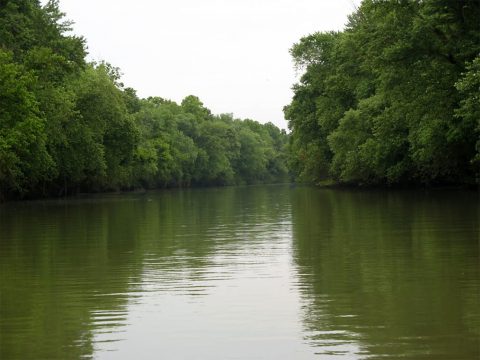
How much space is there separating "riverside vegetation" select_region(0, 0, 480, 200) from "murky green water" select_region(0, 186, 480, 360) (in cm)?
1372

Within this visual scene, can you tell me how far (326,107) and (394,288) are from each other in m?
56.3

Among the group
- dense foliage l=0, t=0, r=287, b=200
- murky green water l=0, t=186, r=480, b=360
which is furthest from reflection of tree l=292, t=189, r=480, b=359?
dense foliage l=0, t=0, r=287, b=200

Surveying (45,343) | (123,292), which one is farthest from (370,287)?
(45,343)

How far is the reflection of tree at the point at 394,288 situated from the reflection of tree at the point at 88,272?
1.89m

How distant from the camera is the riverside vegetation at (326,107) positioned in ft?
112

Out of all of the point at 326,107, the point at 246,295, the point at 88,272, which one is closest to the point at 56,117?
the point at 326,107

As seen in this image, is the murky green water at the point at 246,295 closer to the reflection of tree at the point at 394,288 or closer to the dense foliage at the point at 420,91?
the reflection of tree at the point at 394,288

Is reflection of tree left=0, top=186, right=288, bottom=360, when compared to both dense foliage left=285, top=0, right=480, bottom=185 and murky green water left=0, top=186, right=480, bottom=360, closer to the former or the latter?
murky green water left=0, top=186, right=480, bottom=360

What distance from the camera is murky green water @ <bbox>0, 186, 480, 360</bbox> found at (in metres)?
8.14

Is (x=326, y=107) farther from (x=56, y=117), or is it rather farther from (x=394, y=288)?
(x=394, y=288)

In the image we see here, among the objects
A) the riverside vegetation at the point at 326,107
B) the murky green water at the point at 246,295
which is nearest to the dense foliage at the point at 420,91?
the riverside vegetation at the point at 326,107

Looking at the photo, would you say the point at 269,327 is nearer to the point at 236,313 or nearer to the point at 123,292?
the point at 236,313

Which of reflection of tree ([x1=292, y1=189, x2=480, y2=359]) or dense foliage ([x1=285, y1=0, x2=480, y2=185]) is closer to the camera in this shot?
reflection of tree ([x1=292, y1=189, x2=480, y2=359])

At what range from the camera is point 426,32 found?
3381 centimetres
